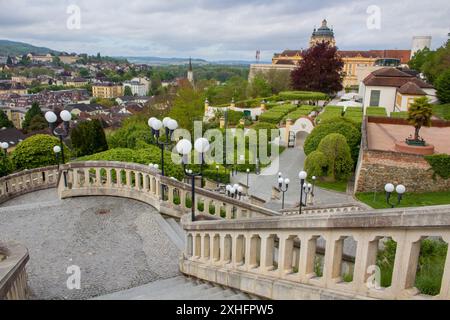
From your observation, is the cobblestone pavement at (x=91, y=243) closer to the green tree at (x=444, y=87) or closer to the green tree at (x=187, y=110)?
the green tree at (x=187, y=110)

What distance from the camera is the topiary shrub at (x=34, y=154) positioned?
797 inches

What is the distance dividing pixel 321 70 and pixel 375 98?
16640 mm

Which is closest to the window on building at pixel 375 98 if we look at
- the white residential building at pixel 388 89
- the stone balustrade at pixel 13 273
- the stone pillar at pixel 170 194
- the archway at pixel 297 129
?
the white residential building at pixel 388 89

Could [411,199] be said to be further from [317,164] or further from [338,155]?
[317,164]

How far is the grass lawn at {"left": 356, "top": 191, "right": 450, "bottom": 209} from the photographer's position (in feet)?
61.1

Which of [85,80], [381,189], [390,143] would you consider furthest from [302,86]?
[85,80]

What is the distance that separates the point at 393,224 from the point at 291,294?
168 cm

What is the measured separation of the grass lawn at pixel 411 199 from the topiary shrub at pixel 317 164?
394 cm

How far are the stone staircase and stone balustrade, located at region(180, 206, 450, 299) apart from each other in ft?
0.44

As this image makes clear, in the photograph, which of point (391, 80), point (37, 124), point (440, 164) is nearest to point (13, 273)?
point (440, 164)

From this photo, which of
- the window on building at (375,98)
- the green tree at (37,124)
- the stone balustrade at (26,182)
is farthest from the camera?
the green tree at (37,124)

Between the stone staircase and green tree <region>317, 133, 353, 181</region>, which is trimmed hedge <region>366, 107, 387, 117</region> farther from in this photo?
the stone staircase

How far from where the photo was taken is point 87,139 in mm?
33719

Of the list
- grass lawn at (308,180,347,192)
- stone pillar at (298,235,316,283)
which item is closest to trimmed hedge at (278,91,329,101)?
grass lawn at (308,180,347,192)
